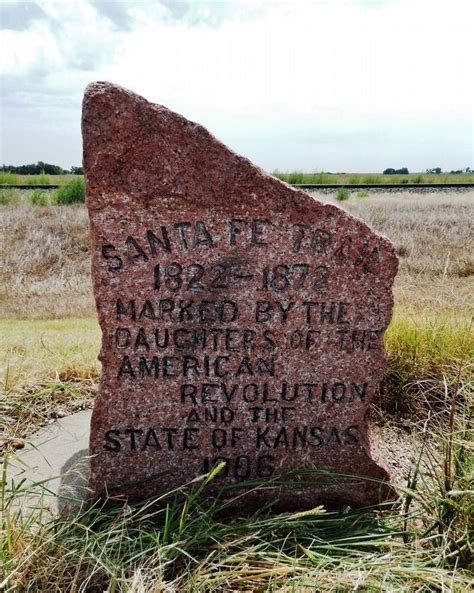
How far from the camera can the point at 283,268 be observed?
277cm

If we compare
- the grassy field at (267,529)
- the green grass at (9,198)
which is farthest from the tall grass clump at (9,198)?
the grassy field at (267,529)

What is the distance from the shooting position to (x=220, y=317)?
110 inches

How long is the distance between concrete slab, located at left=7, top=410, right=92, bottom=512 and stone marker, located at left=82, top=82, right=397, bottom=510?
228 mm

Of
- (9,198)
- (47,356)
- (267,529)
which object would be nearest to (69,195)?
(9,198)

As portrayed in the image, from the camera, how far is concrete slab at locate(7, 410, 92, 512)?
9.68 ft

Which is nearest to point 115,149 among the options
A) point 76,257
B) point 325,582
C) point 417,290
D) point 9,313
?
point 325,582

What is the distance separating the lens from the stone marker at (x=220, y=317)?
2.61 meters

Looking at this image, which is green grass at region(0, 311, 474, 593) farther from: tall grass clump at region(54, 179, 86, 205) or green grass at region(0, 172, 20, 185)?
green grass at region(0, 172, 20, 185)

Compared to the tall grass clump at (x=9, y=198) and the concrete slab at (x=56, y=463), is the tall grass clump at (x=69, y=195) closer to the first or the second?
the tall grass clump at (x=9, y=198)

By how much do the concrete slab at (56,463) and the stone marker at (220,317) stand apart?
0.23m

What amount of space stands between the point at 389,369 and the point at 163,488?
70.2 inches

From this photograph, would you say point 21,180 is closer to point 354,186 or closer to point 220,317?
point 354,186

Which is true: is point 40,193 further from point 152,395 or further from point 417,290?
point 152,395

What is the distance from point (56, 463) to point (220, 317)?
1332 mm
